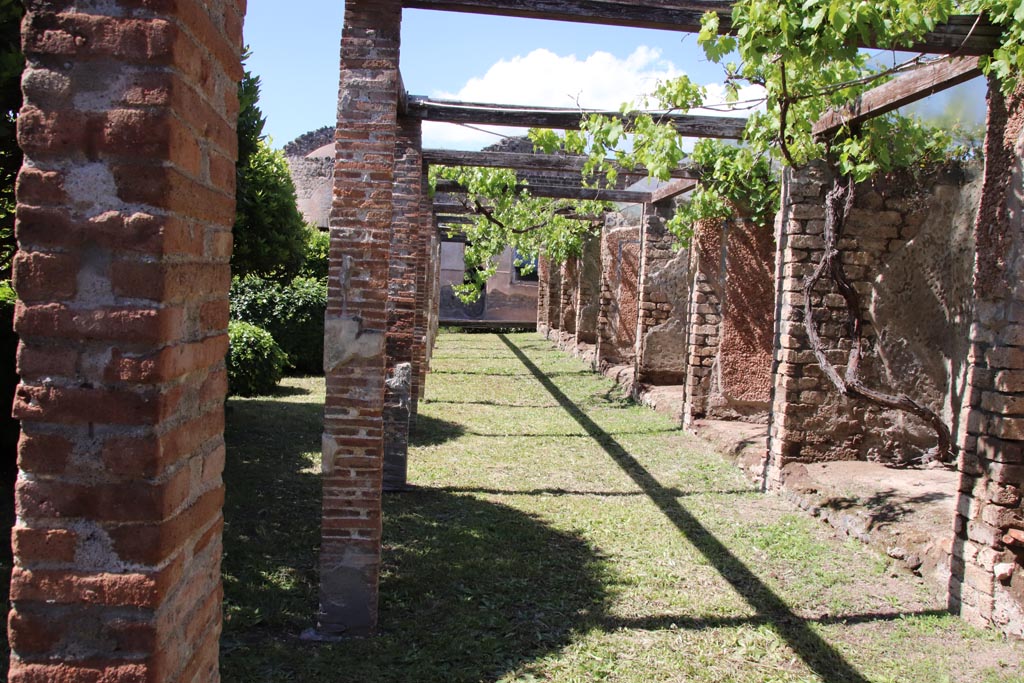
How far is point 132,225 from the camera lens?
1.60 meters

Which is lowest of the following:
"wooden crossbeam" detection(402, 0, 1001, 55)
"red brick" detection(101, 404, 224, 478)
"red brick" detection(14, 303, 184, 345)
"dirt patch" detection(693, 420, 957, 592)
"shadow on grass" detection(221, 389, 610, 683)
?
"shadow on grass" detection(221, 389, 610, 683)

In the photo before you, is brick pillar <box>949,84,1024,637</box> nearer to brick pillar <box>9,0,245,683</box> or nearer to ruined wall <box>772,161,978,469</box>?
ruined wall <box>772,161,978,469</box>

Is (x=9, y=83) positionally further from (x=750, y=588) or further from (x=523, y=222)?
(x=523, y=222)

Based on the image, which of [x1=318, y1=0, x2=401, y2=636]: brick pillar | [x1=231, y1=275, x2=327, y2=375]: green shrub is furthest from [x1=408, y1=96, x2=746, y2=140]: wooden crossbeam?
[x1=231, y1=275, x2=327, y2=375]: green shrub

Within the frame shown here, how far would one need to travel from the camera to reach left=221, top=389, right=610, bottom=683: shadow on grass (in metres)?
4.00

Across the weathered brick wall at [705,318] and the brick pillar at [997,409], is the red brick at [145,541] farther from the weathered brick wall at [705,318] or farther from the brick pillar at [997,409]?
the weathered brick wall at [705,318]

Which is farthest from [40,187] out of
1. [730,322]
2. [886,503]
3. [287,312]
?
[287,312]

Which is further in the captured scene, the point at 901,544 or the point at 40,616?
the point at 901,544

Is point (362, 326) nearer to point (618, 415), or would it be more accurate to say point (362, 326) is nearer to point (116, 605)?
point (116, 605)

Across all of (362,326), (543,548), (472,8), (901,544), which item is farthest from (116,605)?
(901,544)

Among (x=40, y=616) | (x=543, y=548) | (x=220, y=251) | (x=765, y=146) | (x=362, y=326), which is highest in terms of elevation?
(x=765, y=146)

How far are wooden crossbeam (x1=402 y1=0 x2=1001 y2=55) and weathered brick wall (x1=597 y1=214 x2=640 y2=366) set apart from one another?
10928 mm

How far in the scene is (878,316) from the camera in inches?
284

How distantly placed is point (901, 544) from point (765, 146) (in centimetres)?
332
